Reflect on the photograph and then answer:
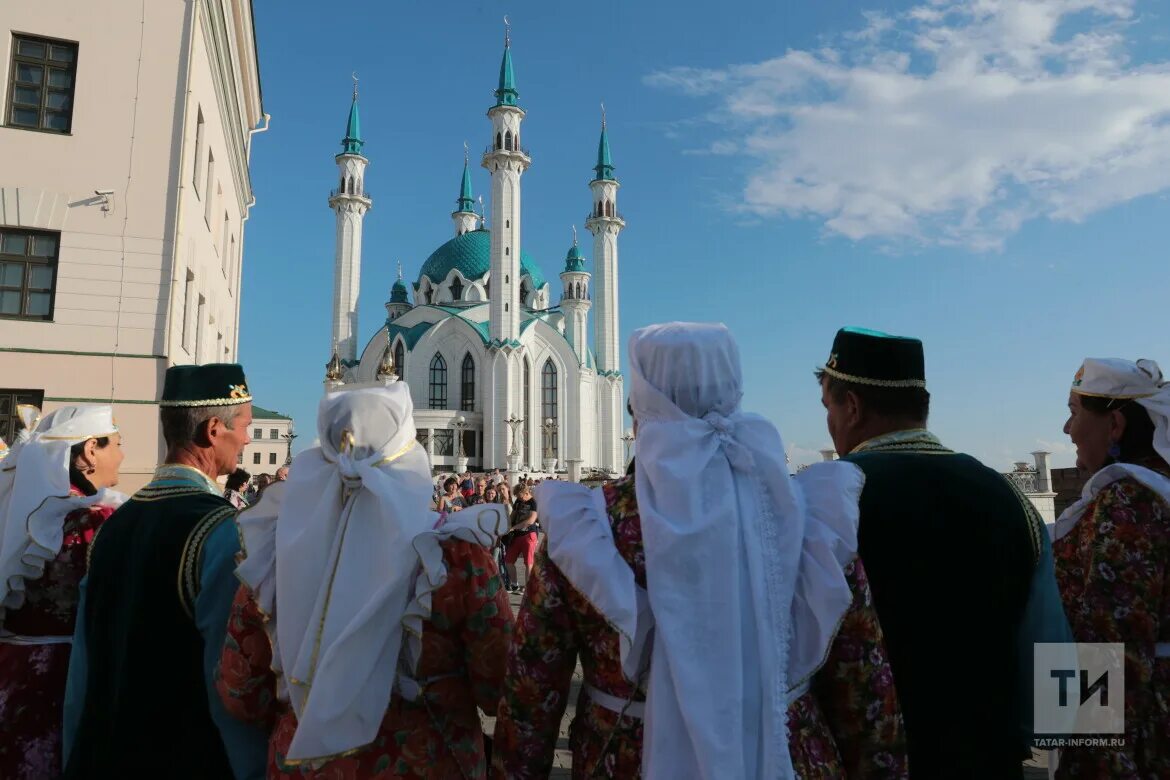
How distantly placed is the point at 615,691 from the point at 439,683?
1.72 feet

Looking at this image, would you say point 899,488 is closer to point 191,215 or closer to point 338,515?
point 338,515

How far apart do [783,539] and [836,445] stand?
94 cm

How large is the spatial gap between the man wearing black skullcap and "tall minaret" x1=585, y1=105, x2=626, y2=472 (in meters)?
43.6

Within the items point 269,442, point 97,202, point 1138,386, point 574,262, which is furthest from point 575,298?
point 1138,386

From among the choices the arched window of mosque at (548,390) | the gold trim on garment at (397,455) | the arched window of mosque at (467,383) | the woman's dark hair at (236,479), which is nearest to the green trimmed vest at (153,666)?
the gold trim on garment at (397,455)

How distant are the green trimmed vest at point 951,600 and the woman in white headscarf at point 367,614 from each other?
3.62 feet

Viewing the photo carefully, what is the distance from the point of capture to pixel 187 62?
31.5 feet

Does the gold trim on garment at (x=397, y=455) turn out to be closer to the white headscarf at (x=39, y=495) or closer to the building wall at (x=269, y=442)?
the white headscarf at (x=39, y=495)

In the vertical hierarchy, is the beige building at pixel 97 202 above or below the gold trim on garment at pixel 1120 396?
above

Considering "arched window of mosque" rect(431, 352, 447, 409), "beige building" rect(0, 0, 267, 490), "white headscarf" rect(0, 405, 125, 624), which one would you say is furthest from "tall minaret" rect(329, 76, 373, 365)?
"white headscarf" rect(0, 405, 125, 624)

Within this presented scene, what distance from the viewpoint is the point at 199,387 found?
2.49 metres

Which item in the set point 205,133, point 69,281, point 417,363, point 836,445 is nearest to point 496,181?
point 417,363

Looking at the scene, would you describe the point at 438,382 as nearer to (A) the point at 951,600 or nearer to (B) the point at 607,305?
(B) the point at 607,305

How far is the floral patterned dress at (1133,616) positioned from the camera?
2311 millimetres
